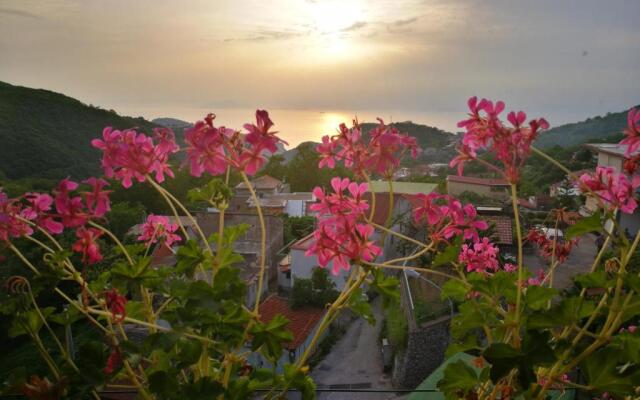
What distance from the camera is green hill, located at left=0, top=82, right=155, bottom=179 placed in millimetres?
18422

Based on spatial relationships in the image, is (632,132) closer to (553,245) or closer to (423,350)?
(553,245)

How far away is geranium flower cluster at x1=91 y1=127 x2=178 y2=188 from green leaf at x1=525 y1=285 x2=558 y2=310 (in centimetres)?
58

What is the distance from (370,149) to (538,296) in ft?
1.10

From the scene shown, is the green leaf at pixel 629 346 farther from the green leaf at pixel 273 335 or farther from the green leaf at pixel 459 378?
the green leaf at pixel 273 335

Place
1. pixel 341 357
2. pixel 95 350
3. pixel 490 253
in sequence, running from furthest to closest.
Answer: pixel 341 357, pixel 490 253, pixel 95 350

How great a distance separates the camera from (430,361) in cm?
759

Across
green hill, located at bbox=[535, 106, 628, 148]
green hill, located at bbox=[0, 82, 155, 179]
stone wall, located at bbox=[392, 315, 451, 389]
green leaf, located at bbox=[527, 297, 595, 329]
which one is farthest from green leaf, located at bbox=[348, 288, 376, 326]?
green hill, located at bbox=[535, 106, 628, 148]

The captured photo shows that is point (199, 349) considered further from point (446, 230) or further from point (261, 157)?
point (446, 230)

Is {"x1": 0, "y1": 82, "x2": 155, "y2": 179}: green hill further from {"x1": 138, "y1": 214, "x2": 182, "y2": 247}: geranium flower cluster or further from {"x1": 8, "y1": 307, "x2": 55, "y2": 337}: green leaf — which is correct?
{"x1": 8, "y1": 307, "x2": 55, "y2": 337}: green leaf

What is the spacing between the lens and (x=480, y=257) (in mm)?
1082

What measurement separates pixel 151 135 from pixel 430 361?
7.48m

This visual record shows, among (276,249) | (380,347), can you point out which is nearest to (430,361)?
(380,347)

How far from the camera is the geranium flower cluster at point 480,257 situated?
106cm

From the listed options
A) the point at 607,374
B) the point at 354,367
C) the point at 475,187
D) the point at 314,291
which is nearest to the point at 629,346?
the point at 607,374
